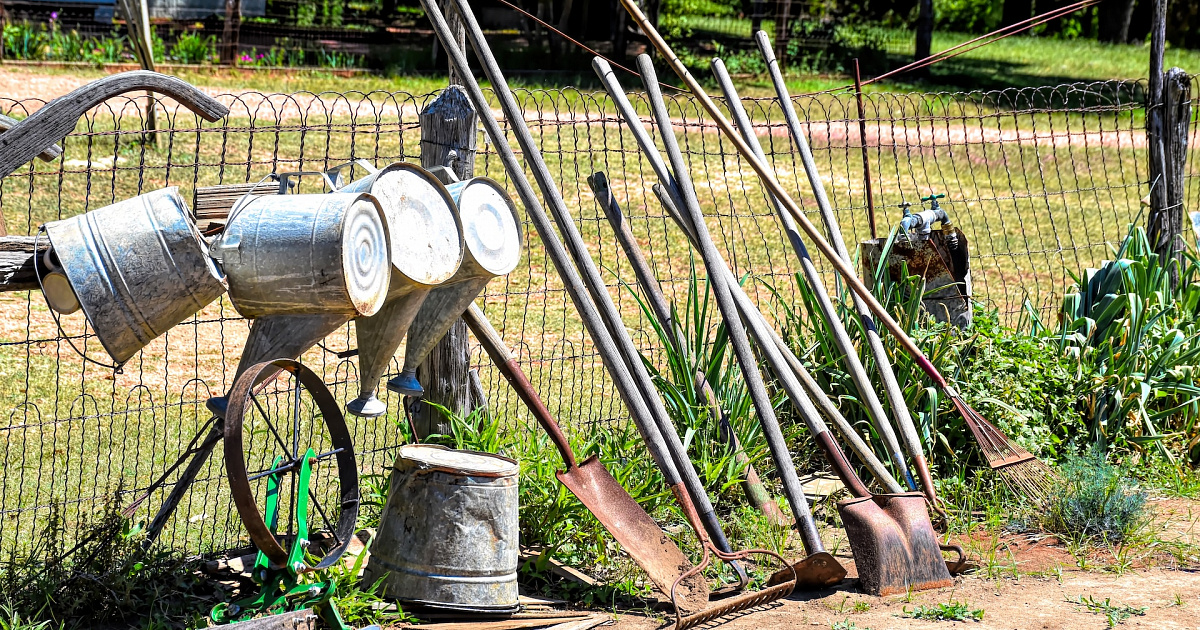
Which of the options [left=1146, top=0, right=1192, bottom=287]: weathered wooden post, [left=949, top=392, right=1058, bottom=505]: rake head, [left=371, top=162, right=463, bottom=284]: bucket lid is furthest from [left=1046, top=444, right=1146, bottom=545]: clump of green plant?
[left=371, top=162, right=463, bottom=284]: bucket lid

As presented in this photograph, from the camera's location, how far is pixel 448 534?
10.4 ft

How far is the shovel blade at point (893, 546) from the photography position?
3498mm

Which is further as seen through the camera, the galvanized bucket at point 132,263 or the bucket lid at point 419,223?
the bucket lid at point 419,223

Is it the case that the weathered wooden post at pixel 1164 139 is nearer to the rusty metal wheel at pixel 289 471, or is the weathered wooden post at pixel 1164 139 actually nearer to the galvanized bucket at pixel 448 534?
the galvanized bucket at pixel 448 534

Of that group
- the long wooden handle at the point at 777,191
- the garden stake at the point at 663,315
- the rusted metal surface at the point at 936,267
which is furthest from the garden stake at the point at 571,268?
the rusted metal surface at the point at 936,267

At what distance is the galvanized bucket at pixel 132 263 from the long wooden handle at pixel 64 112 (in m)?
0.32

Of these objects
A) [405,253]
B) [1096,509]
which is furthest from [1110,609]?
[405,253]

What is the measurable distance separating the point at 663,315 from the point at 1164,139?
333 centimetres

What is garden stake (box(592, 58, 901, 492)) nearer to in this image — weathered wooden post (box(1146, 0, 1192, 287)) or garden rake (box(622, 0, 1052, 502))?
garden rake (box(622, 0, 1052, 502))

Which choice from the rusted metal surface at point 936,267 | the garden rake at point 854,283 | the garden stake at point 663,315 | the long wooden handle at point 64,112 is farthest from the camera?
the rusted metal surface at point 936,267

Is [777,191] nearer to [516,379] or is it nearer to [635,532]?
[516,379]

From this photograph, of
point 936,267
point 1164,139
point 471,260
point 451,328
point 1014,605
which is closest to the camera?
point 471,260

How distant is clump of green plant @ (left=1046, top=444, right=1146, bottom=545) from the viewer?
4.00 metres

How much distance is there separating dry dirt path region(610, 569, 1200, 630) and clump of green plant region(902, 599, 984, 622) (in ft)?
0.07
